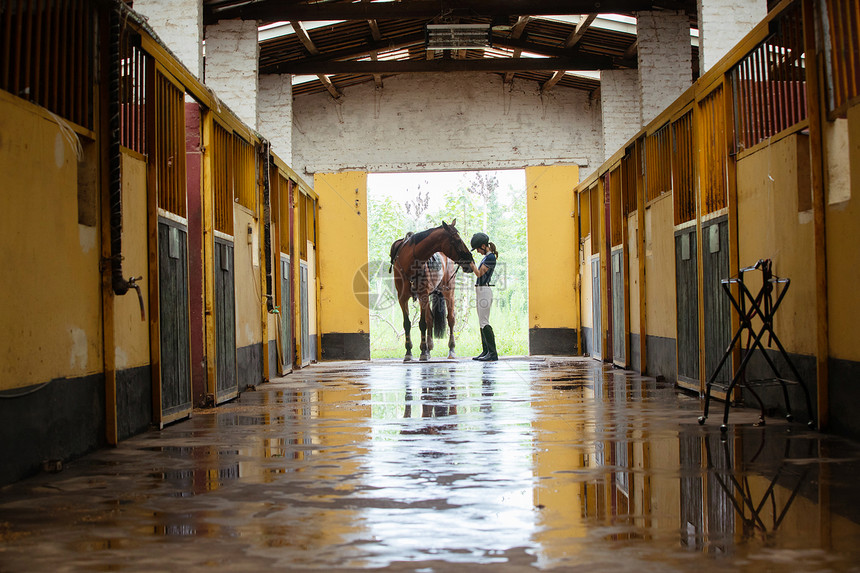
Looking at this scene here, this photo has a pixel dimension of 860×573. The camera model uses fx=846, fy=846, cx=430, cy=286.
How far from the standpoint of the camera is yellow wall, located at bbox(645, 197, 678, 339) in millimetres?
7949

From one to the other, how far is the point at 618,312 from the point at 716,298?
4.16 meters

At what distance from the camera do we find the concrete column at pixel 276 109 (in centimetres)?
1339

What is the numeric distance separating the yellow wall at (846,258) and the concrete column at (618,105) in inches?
349

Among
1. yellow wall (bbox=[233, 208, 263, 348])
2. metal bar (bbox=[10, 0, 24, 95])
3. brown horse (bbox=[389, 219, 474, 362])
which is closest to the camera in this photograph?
metal bar (bbox=[10, 0, 24, 95])

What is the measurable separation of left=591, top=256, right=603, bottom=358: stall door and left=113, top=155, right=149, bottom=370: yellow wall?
795 centimetres

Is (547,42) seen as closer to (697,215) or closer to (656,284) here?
(656,284)

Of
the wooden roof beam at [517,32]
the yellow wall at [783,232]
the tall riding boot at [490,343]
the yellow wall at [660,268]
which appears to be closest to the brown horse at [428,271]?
the tall riding boot at [490,343]

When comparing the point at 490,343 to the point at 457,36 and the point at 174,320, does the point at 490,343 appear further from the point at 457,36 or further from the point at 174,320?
the point at 174,320

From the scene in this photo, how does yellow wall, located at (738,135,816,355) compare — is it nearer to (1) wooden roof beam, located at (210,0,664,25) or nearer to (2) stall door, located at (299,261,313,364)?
(1) wooden roof beam, located at (210,0,664,25)

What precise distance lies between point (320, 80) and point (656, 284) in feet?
25.7

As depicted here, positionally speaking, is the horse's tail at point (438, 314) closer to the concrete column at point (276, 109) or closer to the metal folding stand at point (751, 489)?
the concrete column at point (276, 109)

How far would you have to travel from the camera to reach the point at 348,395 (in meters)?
7.21

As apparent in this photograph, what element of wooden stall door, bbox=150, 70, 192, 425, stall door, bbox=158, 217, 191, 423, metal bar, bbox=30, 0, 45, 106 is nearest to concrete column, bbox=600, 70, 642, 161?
wooden stall door, bbox=150, 70, 192, 425

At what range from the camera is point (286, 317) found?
10648 mm
